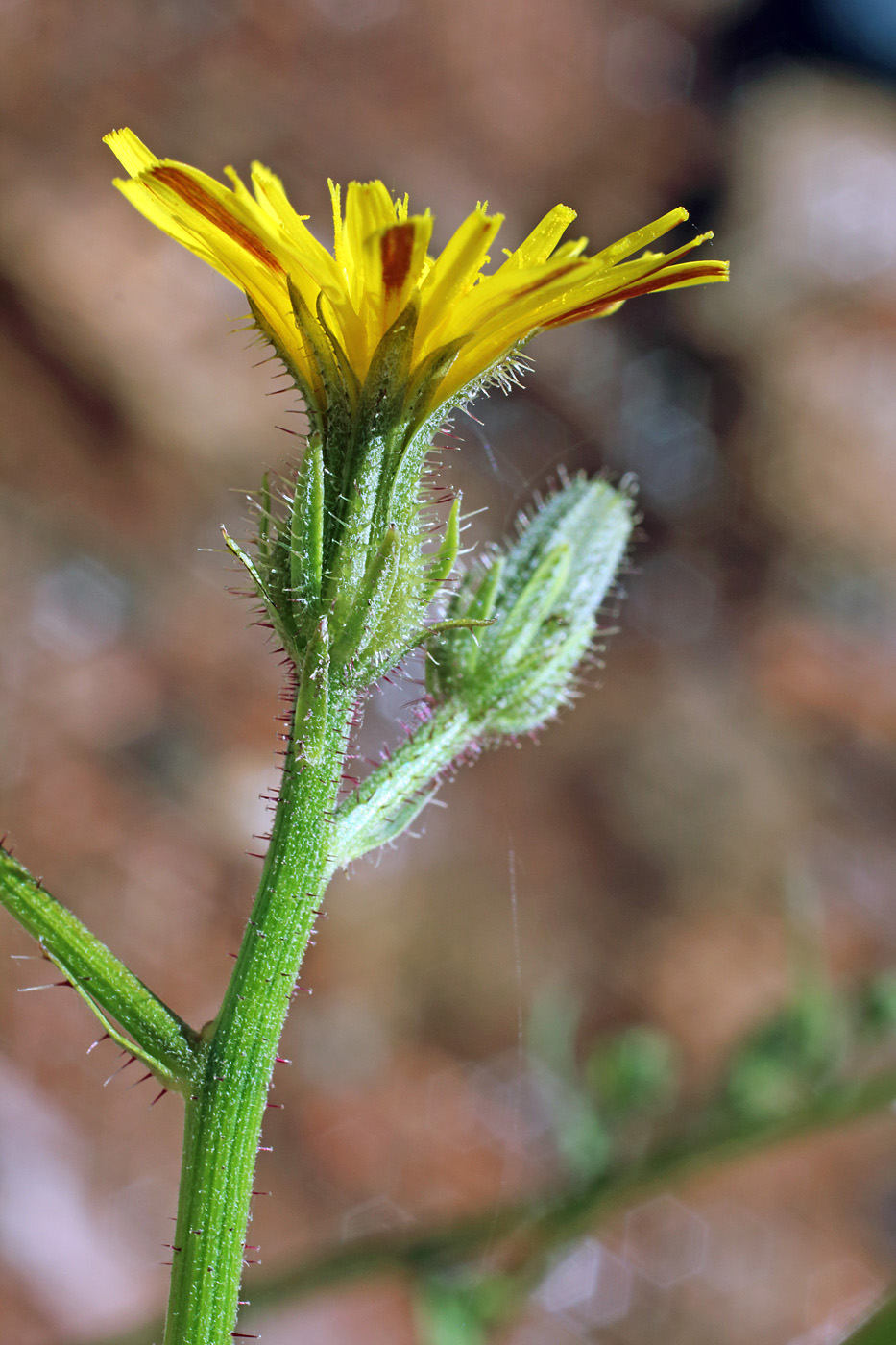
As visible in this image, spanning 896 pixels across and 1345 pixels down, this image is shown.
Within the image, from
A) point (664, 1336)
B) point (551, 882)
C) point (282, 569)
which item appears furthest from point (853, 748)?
point (282, 569)

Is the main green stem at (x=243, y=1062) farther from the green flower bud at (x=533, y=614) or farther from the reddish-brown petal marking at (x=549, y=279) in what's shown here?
the reddish-brown petal marking at (x=549, y=279)

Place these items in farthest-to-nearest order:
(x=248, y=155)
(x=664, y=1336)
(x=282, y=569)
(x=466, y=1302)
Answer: (x=248, y=155), (x=664, y=1336), (x=466, y=1302), (x=282, y=569)

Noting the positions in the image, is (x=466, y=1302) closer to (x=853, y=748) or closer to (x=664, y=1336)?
(x=664, y=1336)

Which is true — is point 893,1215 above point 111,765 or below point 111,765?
below

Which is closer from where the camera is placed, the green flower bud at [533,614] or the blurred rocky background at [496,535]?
the green flower bud at [533,614]

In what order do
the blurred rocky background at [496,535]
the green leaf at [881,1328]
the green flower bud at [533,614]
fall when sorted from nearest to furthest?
the green leaf at [881,1328] → the green flower bud at [533,614] → the blurred rocky background at [496,535]

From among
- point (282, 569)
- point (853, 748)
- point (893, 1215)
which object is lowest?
point (893, 1215)

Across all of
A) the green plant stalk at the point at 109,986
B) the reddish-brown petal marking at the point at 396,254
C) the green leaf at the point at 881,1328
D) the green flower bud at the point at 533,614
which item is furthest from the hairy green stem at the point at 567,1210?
the reddish-brown petal marking at the point at 396,254

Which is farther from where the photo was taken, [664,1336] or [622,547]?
[664,1336]
